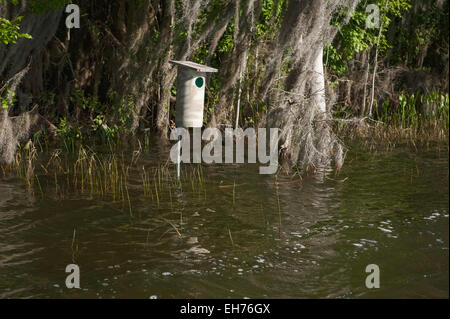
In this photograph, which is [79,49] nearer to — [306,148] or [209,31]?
[209,31]

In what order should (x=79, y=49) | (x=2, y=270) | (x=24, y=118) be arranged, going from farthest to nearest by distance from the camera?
(x=79, y=49)
(x=24, y=118)
(x=2, y=270)

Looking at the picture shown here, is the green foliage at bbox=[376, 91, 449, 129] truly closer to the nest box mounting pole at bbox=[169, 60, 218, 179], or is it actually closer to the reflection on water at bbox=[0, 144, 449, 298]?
the reflection on water at bbox=[0, 144, 449, 298]

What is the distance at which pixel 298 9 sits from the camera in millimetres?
9742

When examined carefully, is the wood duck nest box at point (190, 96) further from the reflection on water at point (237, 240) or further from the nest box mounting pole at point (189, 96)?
the reflection on water at point (237, 240)

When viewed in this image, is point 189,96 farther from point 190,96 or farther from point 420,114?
point 420,114

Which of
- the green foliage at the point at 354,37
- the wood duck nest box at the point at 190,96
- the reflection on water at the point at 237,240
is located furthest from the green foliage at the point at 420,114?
the wood duck nest box at the point at 190,96

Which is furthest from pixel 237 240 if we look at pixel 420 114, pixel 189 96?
pixel 420 114

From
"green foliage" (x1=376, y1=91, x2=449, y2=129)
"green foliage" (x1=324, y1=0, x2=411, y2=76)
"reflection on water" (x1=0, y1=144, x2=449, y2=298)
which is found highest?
"green foliage" (x1=324, y1=0, x2=411, y2=76)

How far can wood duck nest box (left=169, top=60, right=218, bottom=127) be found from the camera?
9484 mm

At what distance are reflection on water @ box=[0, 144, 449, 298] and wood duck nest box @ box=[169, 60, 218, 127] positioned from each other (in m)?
0.95

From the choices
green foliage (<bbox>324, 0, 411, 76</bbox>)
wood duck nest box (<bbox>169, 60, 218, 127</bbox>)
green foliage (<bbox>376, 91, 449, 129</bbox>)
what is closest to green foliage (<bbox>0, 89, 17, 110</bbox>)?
wood duck nest box (<bbox>169, 60, 218, 127</bbox>)

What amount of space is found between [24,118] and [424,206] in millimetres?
6779
